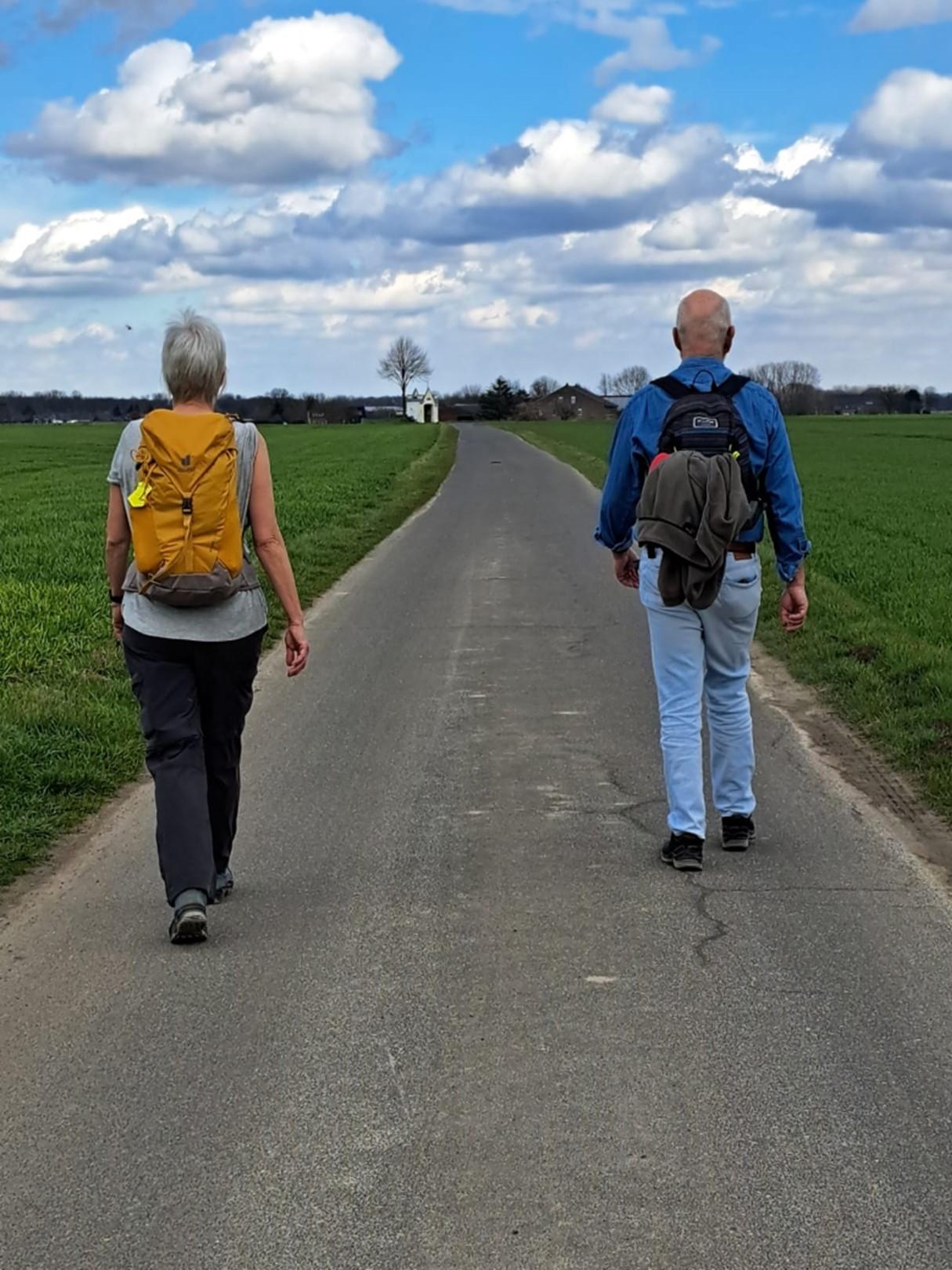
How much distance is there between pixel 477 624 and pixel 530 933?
712 centimetres

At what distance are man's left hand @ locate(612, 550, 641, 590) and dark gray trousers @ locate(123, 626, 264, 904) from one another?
1.62 meters

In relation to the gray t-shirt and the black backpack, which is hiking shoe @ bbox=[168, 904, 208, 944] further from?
the black backpack

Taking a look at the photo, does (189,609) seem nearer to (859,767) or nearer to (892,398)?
(859,767)

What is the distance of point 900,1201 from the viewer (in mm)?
3176

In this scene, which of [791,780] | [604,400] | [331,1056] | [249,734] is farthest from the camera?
[604,400]

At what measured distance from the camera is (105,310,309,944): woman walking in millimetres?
4734

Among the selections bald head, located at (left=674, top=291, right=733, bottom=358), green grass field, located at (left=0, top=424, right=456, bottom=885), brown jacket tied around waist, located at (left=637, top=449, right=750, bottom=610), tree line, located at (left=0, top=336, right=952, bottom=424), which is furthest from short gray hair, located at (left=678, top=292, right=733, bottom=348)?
tree line, located at (left=0, top=336, right=952, bottom=424)

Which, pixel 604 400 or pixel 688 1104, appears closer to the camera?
pixel 688 1104

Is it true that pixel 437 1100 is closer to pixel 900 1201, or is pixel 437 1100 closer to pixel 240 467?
pixel 900 1201

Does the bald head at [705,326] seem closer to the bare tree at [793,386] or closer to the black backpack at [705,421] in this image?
the black backpack at [705,421]

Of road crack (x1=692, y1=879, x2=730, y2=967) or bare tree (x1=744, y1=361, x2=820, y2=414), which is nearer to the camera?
road crack (x1=692, y1=879, x2=730, y2=967)

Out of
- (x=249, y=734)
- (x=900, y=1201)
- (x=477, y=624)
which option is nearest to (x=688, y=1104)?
(x=900, y=1201)

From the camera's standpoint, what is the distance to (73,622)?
11258mm

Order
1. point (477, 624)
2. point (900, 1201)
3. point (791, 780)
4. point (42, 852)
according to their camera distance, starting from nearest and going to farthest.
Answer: point (900, 1201) < point (42, 852) < point (791, 780) < point (477, 624)
